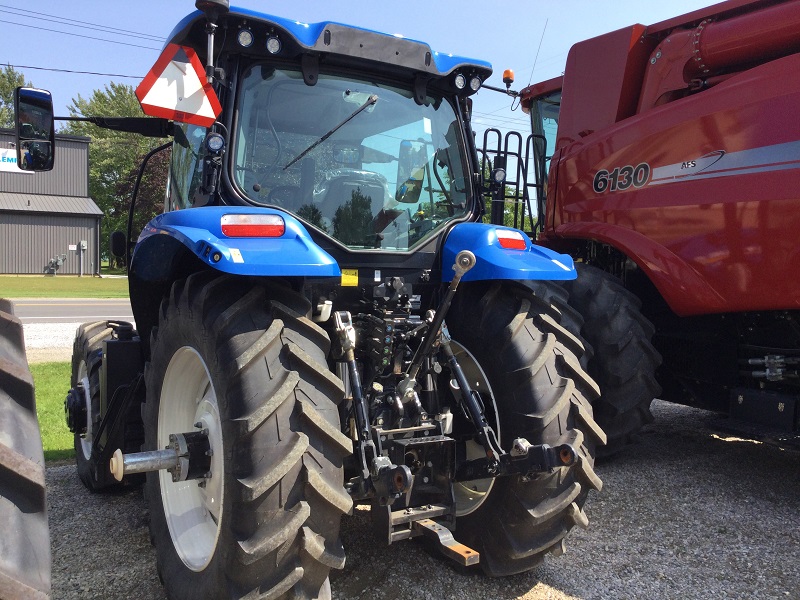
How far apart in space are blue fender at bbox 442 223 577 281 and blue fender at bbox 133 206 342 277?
0.79 m

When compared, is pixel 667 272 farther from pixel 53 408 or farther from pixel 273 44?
pixel 53 408

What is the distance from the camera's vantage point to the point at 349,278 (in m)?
3.03

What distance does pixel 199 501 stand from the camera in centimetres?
306

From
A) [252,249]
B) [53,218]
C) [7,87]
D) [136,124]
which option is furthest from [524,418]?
[7,87]

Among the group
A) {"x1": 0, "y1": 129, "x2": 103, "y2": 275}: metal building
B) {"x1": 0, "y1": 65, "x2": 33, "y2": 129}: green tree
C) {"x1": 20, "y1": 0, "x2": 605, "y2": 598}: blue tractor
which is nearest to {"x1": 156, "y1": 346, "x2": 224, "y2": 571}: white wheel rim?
{"x1": 20, "y1": 0, "x2": 605, "y2": 598}: blue tractor

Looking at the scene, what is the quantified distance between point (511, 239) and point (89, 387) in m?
2.76

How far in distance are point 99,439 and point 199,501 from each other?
1.03 m

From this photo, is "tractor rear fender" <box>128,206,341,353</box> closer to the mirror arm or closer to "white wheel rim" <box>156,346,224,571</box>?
"white wheel rim" <box>156,346,224,571</box>

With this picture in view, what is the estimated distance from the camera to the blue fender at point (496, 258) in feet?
9.70

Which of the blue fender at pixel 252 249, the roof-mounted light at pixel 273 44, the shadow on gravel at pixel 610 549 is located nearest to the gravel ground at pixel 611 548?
the shadow on gravel at pixel 610 549

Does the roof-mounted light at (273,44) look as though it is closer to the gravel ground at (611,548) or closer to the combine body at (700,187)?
the gravel ground at (611,548)

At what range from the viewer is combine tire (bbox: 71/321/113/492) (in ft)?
13.1

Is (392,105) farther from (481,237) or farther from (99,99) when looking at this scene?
(99,99)

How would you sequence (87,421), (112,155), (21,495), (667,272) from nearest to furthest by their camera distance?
1. (21,495)
2. (87,421)
3. (667,272)
4. (112,155)
